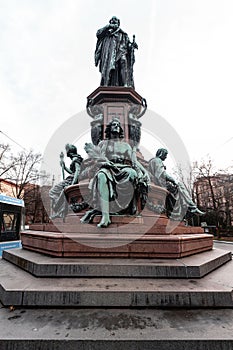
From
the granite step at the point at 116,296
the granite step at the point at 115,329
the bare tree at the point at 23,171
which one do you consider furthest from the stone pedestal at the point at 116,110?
the bare tree at the point at 23,171

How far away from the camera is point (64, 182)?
7.62 m

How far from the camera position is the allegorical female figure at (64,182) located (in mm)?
7164

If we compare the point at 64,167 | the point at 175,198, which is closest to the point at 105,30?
the point at 64,167

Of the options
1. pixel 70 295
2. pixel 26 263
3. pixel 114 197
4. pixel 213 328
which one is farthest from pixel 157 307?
pixel 114 197

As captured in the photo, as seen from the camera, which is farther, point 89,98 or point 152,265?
point 89,98

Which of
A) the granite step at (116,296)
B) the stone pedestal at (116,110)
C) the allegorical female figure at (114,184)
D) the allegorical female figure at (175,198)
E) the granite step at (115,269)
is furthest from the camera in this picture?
the stone pedestal at (116,110)

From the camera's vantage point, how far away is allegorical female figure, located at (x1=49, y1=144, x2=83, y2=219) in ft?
23.5

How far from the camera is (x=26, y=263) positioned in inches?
153

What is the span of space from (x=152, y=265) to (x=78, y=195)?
366cm

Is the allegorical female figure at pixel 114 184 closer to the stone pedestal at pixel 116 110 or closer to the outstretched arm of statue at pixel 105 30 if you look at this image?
the stone pedestal at pixel 116 110

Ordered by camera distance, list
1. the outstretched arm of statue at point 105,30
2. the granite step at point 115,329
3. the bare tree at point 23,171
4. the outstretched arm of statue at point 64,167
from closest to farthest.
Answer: the granite step at point 115,329
the outstretched arm of statue at point 64,167
the outstretched arm of statue at point 105,30
the bare tree at point 23,171

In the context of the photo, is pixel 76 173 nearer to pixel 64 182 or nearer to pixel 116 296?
pixel 64 182

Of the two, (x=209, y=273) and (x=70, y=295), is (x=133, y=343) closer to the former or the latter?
(x=70, y=295)

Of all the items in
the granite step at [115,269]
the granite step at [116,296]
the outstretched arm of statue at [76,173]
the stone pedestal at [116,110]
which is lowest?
the granite step at [116,296]
